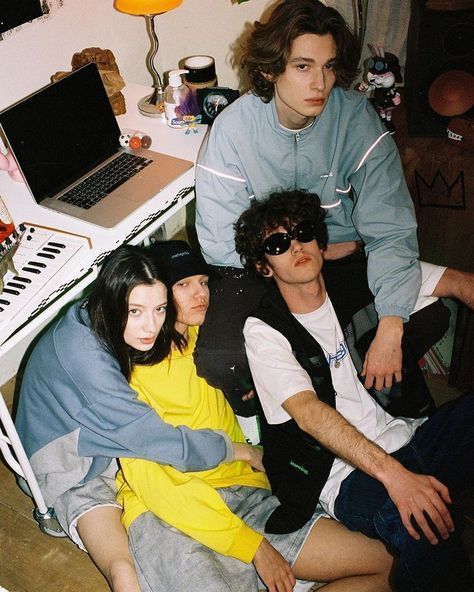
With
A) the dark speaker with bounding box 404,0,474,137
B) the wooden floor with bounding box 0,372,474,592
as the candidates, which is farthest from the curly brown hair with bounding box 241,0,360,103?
the wooden floor with bounding box 0,372,474,592

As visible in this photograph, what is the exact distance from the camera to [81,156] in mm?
2105

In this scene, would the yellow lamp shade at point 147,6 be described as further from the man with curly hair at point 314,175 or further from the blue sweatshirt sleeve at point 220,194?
the blue sweatshirt sleeve at point 220,194

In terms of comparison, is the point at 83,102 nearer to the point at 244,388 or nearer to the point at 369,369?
the point at 244,388

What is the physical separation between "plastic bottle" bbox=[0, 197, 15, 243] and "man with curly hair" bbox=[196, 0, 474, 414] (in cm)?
57

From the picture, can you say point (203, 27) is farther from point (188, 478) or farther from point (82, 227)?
point (188, 478)

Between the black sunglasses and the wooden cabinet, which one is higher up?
the black sunglasses

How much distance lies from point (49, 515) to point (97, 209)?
956 millimetres

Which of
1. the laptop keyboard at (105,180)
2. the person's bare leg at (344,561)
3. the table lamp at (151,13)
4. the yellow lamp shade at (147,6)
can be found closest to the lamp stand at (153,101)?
the table lamp at (151,13)

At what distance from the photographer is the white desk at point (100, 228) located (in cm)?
168

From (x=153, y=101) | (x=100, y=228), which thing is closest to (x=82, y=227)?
(x=100, y=228)

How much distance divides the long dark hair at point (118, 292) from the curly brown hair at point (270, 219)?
30 centimetres

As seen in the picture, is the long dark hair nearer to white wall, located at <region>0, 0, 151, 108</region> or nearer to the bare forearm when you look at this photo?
the bare forearm

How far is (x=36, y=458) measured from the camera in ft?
5.74

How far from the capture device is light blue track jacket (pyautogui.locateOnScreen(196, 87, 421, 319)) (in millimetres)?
1902
